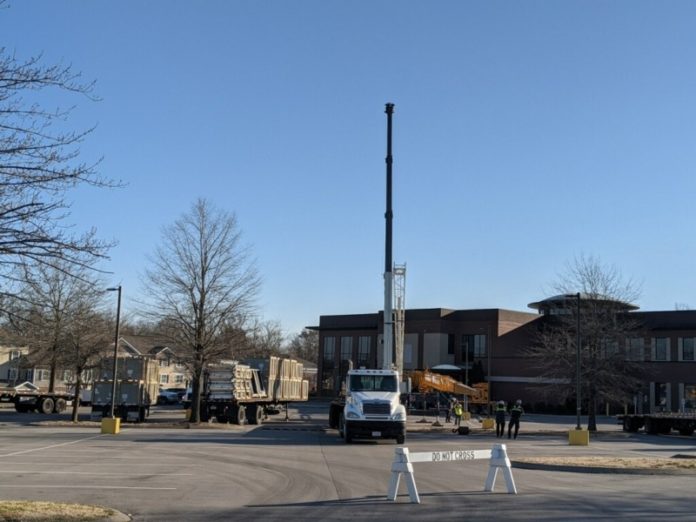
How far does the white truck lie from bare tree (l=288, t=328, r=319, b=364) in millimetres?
109699

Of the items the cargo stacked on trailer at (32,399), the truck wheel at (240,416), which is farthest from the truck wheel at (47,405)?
the truck wheel at (240,416)

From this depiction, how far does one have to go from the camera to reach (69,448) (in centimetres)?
2536

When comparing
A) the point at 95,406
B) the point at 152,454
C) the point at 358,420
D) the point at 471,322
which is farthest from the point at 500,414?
the point at 471,322

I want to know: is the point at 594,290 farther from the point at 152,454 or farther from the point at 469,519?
the point at 469,519

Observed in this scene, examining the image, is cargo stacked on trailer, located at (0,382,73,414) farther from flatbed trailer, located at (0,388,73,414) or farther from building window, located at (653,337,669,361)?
building window, located at (653,337,669,361)

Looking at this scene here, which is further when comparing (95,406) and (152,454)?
(95,406)

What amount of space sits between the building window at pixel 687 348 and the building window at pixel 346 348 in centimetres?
3696

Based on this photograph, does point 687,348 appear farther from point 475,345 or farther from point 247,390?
point 247,390

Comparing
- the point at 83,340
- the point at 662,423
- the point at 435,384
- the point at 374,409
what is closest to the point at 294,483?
the point at 374,409

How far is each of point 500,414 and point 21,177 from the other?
1101 inches

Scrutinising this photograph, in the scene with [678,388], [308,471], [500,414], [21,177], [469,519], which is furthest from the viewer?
[678,388]

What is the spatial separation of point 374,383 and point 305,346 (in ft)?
384

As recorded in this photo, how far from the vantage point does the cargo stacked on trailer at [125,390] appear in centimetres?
3956

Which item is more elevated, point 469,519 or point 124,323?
point 124,323
